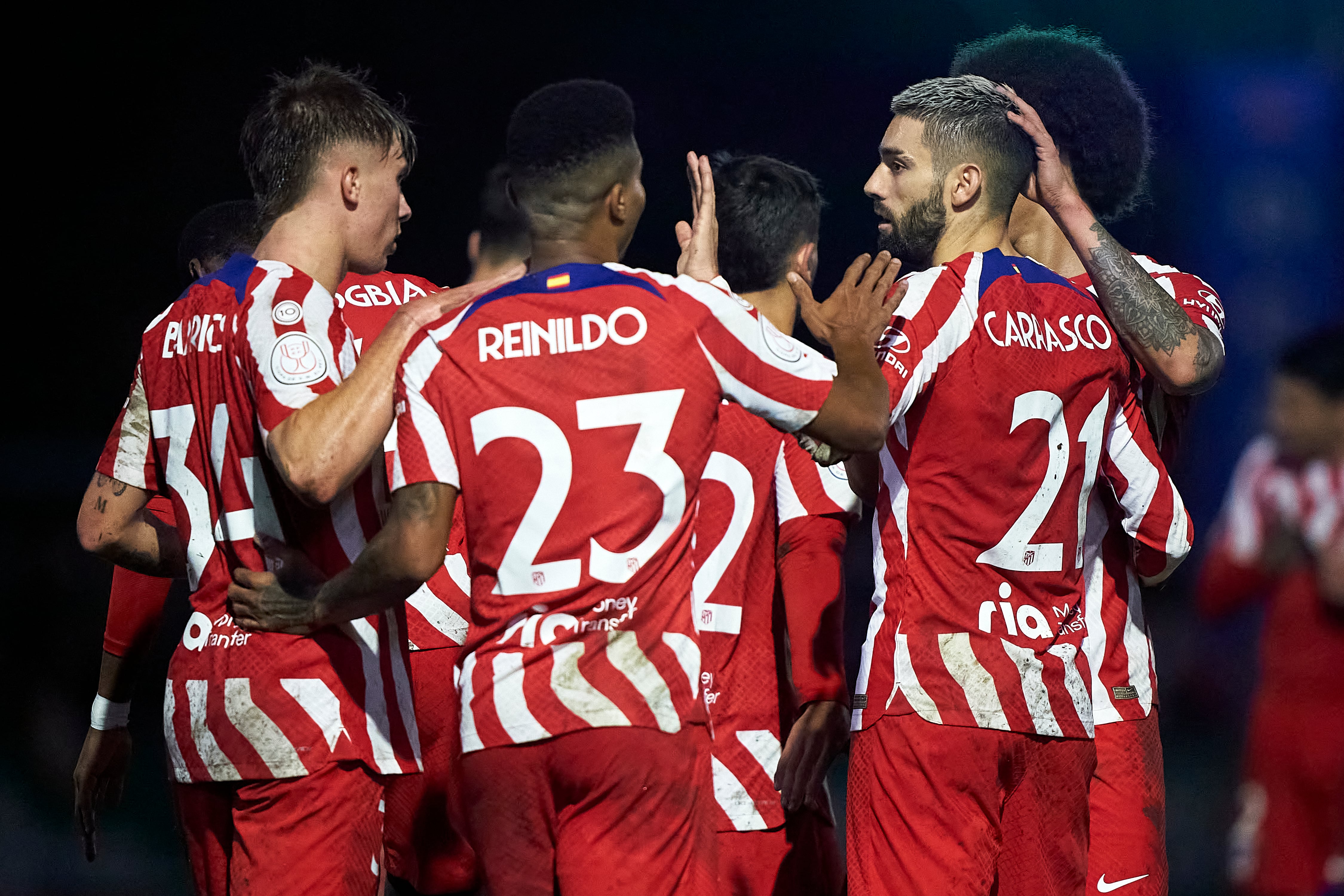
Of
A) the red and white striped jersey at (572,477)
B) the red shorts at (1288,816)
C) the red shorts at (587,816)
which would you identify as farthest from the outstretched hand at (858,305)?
the red shorts at (1288,816)

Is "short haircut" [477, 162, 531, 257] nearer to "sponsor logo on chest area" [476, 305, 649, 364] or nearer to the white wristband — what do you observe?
"sponsor logo on chest area" [476, 305, 649, 364]

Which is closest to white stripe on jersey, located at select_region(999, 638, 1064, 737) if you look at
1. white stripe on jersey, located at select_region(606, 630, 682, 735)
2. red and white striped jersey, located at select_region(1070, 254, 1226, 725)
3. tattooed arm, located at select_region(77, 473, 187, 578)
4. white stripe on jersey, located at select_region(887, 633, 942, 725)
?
white stripe on jersey, located at select_region(887, 633, 942, 725)

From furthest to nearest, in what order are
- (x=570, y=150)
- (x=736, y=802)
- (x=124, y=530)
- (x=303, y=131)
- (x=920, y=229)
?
(x=736, y=802), (x=920, y=229), (x=124, y=530), (x=303, y=131), (x=570, y=150)

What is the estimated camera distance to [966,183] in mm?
3049

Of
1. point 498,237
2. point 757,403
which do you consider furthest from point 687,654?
point 498,237

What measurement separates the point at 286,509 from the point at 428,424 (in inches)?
17.5

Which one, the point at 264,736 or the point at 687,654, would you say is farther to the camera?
the point at 264,736

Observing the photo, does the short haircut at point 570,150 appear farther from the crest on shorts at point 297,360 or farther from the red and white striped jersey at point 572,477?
the crest on shorts at point 297,360

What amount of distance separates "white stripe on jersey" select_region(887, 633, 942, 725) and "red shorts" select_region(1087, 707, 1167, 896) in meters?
0.68

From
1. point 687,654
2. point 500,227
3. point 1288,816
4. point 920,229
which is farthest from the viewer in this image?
point 1288,816

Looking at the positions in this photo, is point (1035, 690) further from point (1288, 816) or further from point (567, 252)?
point (1288, 816)

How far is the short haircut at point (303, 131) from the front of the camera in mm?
2848

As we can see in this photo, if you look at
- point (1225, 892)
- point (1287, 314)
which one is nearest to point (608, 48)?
point (1287, 314)

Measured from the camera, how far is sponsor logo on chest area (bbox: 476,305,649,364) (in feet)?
7.69
